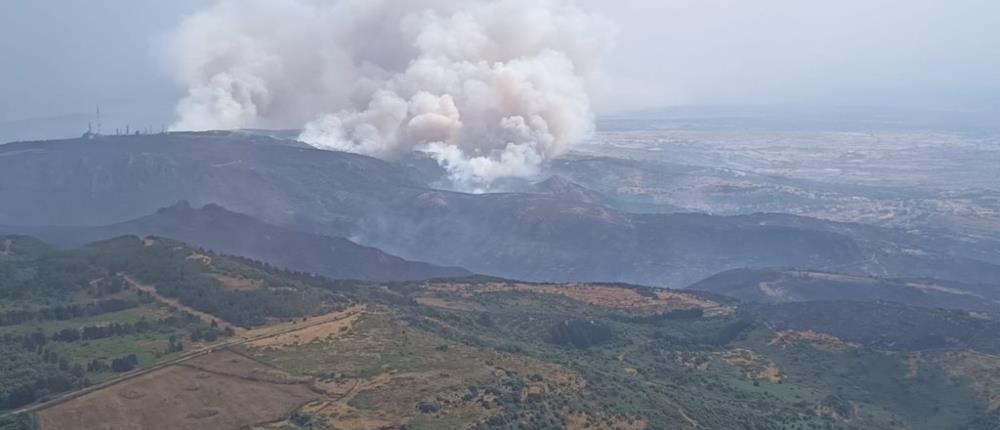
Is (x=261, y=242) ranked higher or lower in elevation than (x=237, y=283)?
lower

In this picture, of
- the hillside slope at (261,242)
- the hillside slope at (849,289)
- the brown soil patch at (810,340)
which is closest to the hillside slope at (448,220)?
the hillside slope at (261,242)

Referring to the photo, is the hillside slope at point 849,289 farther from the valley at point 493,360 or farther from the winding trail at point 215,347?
the winding trail at point 215,347

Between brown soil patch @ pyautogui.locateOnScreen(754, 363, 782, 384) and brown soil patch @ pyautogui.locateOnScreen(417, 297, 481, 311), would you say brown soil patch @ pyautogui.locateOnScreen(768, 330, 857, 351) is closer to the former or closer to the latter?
brown soil patch @ pyautogui.locateOnScreen(754, 363, 782, 384)

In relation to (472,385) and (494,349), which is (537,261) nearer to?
(494,349)

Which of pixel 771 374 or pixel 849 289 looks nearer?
pixel 771 374

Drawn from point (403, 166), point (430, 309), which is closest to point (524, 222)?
point (403, 166)

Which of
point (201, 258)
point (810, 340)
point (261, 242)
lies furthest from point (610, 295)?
point (261, 242)

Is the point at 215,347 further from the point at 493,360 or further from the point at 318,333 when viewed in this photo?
the point at 493,360
